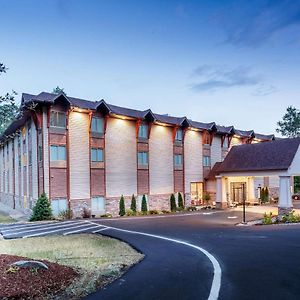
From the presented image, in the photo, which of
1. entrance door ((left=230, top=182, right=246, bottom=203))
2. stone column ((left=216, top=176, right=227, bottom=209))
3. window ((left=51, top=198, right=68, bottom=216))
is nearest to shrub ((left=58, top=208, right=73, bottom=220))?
window ((left=51, top=198, right=68, bottom=216))

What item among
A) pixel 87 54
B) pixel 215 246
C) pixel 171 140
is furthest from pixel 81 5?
pixel 171 140

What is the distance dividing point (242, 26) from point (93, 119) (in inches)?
592

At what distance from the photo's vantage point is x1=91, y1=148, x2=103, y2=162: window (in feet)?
91.5

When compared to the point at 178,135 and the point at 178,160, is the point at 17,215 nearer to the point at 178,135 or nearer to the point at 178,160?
the point at 178,160

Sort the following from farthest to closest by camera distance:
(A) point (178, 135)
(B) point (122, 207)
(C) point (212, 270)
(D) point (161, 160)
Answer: (A) point (178, 135), (D) point (161, 160), (B) point (122, 207), (C) point (212, 270)

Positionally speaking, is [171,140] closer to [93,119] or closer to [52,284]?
[93,119]

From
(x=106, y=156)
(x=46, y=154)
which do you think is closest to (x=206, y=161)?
(x=106, y=156)

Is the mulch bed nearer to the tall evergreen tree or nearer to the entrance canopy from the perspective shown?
the entrance canopy

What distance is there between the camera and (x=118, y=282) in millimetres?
7020

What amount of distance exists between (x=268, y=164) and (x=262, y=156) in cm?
212

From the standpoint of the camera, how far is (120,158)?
2967 centimetres

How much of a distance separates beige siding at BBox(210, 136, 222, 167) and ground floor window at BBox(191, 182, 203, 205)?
Result: 3183mm

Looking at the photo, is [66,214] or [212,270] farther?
[66,214]

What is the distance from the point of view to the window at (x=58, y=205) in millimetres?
25348
